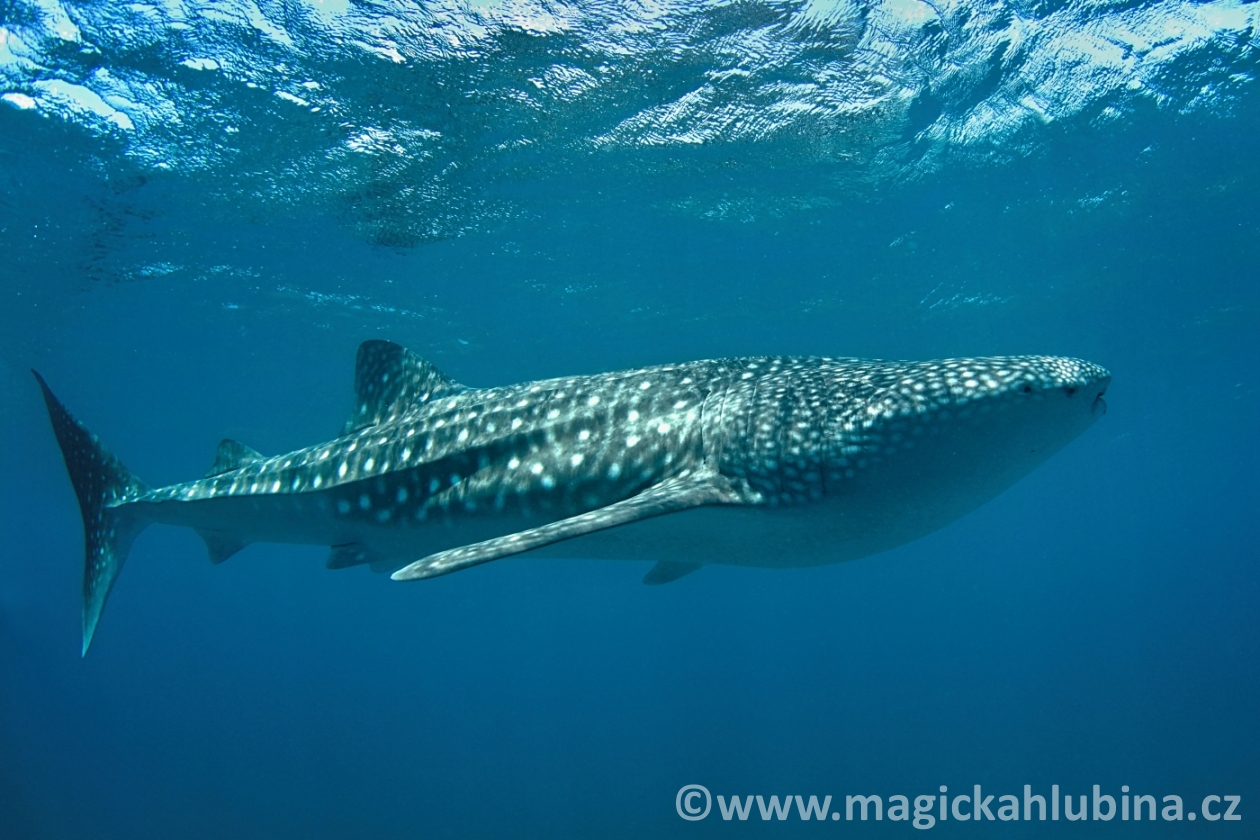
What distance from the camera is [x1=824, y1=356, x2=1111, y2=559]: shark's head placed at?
399 centimetres

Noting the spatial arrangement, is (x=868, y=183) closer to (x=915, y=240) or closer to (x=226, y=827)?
(x=915, y=240)

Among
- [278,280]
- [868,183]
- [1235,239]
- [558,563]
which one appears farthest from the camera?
[558,563]

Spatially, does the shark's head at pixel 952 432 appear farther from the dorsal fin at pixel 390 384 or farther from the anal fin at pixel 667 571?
the dorsal fin at pixel 390 384

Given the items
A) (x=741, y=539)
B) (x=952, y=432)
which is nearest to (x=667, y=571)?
(x=741, y=539)

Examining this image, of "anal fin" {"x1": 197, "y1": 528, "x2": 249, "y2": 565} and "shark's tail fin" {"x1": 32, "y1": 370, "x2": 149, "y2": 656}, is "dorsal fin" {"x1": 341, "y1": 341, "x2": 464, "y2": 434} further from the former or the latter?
"shark's tail fin" {"x1": 32, "y1": 370, "x2": 149, "y2": 656}

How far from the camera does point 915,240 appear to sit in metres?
18.8

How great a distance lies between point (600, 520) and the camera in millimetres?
3936

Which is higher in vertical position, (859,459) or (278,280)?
(278,280)

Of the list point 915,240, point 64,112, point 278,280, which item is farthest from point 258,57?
point 915,240

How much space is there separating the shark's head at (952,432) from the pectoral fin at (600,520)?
28.9 inches

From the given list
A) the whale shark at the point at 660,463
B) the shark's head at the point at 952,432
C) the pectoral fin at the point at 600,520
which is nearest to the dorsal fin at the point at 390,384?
the whale shark at the point at 660,463

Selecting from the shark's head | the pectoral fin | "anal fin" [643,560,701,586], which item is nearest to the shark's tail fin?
the pectoral fin

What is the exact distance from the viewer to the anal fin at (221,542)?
723 cm

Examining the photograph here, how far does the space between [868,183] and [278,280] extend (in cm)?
1473
